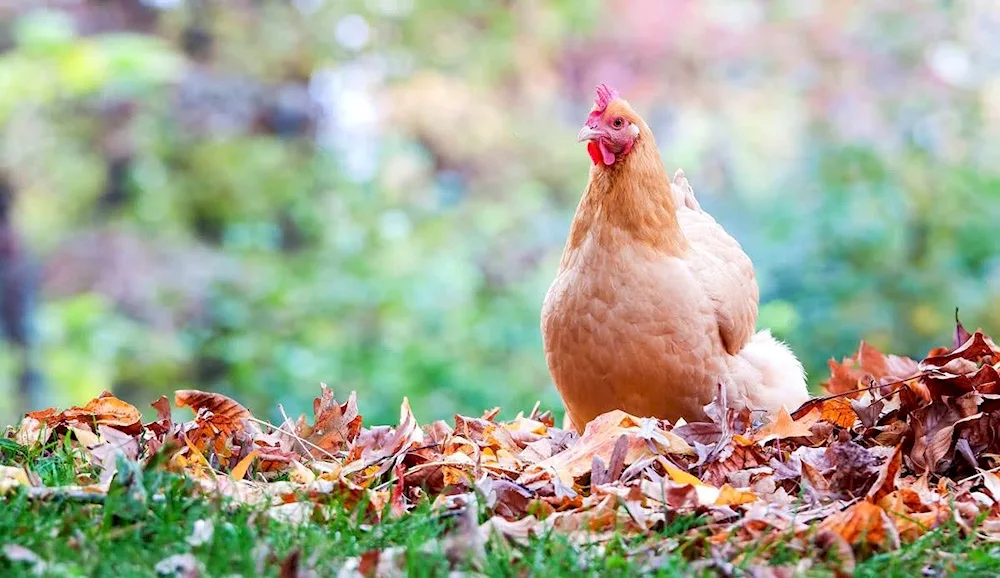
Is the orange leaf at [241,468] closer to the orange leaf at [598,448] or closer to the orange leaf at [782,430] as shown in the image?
the orange leaf at [598,448]

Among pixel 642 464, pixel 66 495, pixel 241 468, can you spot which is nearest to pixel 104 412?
pixel 241 468

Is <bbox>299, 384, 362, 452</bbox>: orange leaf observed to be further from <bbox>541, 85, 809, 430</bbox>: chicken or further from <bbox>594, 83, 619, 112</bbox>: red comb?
<bbox>594, 83, 619, 112</bbox>: red comb

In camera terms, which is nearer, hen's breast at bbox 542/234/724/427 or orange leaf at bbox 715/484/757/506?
orange leaf at bbox 715/484/757/506

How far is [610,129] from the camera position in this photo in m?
3.04

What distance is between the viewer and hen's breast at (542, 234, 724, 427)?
2.90 metres

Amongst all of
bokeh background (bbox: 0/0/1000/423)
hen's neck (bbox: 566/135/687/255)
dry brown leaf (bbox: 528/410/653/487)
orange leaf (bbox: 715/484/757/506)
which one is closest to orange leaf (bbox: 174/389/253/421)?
dry brown leaf (bbox: 528/410/653/487)

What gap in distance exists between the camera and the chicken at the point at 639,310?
115 inches

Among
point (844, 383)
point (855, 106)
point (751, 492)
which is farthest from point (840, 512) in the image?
Result: point (855, 106)


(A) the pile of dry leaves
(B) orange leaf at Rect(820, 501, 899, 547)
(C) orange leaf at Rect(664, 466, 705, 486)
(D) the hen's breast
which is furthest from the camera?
(D) the hen's breast

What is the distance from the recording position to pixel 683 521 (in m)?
2.12

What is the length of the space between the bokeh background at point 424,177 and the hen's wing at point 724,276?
291 cm

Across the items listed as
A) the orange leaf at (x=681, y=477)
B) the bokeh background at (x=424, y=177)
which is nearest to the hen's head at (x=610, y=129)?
the orange leaf at (x=681, y=477)

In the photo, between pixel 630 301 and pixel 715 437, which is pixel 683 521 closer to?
pixel 715 437

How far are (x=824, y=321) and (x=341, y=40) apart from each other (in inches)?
151
